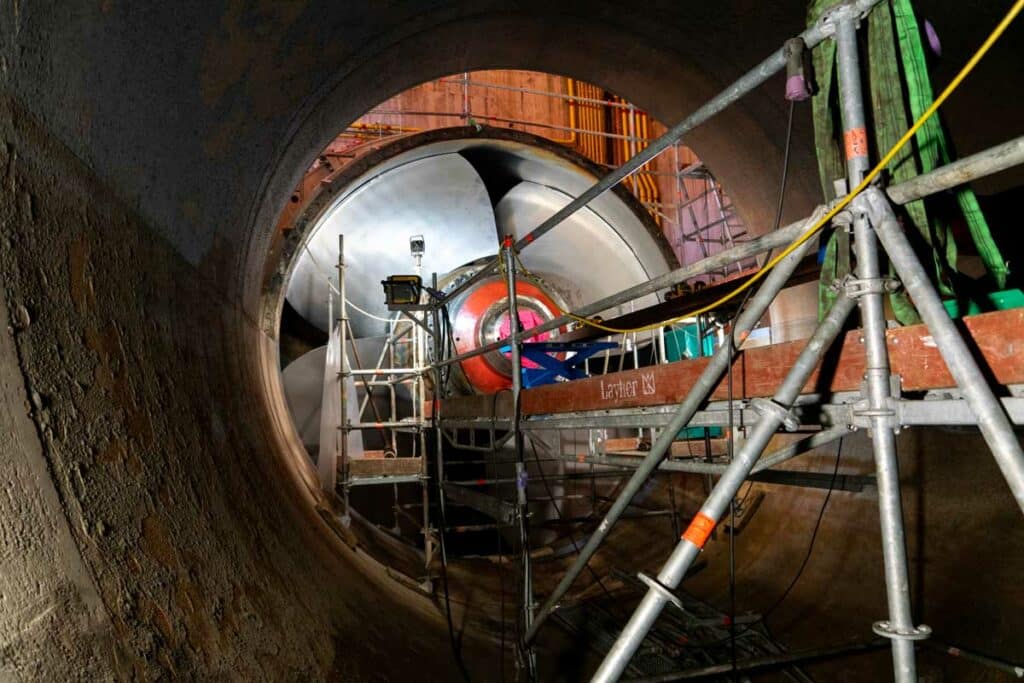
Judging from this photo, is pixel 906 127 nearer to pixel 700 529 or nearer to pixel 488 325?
pixel 700 529

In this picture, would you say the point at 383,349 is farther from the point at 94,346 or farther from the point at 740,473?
the point at 740,473

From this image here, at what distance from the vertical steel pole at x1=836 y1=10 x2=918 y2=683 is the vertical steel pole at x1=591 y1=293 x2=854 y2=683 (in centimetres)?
8

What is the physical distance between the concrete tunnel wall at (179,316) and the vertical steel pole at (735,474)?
3.51ft

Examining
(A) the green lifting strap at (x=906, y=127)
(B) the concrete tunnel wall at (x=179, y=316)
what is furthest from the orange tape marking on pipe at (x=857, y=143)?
(B) the concrete tunnel wall at (x=179, y=316)

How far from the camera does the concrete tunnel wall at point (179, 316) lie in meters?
1.45

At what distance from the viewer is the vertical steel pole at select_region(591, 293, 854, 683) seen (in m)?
1.47

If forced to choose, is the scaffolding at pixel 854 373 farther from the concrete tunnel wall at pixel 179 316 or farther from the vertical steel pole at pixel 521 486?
the concrete tunnel wall at pixel 179 316

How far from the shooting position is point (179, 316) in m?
2.46

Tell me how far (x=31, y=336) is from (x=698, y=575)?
15.7 feet

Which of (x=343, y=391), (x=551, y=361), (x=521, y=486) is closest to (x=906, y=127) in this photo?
(x=521, y=486)

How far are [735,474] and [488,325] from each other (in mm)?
5477

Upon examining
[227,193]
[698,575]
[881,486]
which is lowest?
[698,575]

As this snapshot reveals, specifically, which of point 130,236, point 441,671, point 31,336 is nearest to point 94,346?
point 31,336

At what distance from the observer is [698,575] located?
5195 millimetres
